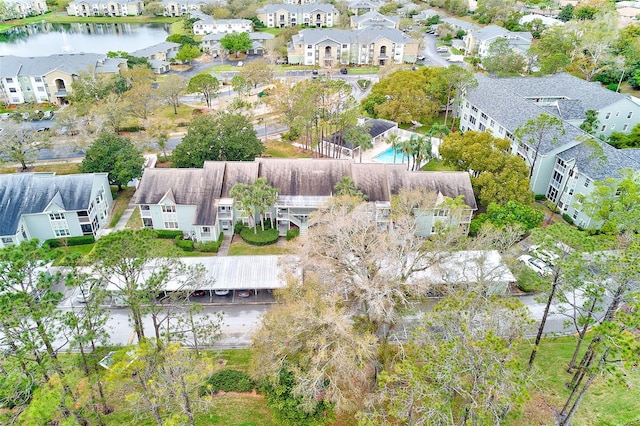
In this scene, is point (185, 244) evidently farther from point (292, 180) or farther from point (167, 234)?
point (292, 180)

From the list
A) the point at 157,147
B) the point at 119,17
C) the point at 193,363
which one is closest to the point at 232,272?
the point at 193,363

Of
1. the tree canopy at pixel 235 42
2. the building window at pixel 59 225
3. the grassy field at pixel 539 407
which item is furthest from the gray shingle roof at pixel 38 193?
the tree canopy at pixel 235 42

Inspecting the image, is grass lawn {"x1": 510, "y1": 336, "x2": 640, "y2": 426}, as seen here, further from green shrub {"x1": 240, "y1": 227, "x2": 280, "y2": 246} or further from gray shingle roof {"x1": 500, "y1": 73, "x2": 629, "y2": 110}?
gray shingle roof {"x1": 500, "y1": 73, "x2": 629, "y2": 110}

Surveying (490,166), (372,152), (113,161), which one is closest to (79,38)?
(113,161)

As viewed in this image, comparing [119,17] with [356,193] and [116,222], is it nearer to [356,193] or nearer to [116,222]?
[116,222]

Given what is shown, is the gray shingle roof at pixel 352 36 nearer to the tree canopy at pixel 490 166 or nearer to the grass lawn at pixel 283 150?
the grass lawn at pixel 283 150

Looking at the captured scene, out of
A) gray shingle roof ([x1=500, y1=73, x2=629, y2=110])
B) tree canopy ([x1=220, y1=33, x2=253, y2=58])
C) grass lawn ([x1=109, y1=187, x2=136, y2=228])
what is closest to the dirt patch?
grass lawn ([x1=109, y1=187, x2=136, y2=228])

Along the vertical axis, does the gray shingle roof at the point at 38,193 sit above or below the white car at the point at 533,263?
above
